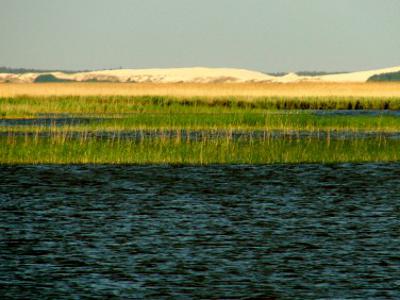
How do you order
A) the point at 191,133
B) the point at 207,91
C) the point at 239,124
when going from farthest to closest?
the point at 207,91 → the point at 239,124 → the point at 191,133

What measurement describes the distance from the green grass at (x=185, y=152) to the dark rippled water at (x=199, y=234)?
3.25m

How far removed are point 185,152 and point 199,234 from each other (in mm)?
16918

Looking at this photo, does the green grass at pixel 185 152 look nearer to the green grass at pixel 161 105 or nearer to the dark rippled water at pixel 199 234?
the dark rippled water at pixel 199 234

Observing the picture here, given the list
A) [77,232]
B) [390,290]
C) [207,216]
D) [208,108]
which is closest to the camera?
[390,290]

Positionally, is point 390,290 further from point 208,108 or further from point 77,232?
point 208,108

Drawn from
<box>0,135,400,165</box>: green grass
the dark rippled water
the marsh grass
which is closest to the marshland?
<box>0,135,400,165</box>: green grass

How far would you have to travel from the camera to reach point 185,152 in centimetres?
3781

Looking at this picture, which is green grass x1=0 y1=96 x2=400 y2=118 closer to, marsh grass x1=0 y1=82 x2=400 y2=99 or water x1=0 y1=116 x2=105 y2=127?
water x1=0 y1=116 x2=105 y2=127

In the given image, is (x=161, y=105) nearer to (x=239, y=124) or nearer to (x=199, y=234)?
(x=239, y=124)

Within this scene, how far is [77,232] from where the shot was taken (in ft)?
69.9

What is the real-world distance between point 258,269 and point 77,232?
507 centimetres

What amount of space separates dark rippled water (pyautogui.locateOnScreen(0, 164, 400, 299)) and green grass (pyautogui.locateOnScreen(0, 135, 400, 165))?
3245mm

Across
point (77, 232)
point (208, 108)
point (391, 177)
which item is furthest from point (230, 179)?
point (208, 108)

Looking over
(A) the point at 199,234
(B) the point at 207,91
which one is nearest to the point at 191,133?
(A) the point at 199,234
